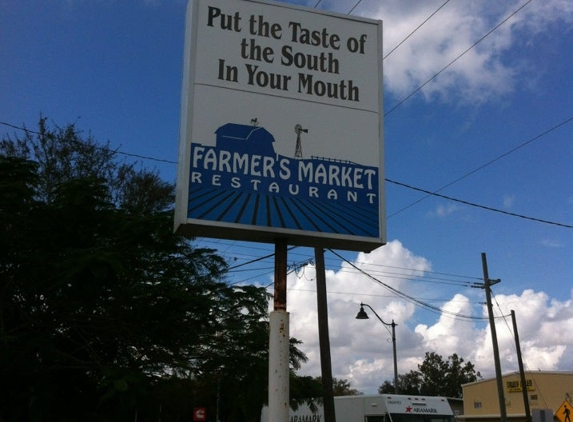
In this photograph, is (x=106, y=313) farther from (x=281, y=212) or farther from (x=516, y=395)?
(x=516, y=395)

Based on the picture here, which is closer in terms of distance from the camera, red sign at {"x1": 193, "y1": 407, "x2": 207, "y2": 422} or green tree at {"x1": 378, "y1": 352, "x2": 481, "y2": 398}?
red sign at {"x1": 193, "y1": 407, "x2": 207, "y2": 422}

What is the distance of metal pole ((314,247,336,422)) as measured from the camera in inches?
688

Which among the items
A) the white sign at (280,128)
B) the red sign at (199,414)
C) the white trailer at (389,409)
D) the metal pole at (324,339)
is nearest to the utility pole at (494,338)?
the white trailer at (389,409)

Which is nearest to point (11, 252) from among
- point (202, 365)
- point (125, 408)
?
point (125, 408)

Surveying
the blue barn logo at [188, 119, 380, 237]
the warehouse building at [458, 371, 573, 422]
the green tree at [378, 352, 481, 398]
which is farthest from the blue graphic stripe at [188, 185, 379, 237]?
the green tree at [378, 352, 481, 398]

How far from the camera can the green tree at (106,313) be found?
11203mm

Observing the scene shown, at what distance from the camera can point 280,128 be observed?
736cm

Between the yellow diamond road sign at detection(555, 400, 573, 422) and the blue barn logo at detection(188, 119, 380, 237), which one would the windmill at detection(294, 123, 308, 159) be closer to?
the blue barn logo at detection(188, 119, 380, 237)

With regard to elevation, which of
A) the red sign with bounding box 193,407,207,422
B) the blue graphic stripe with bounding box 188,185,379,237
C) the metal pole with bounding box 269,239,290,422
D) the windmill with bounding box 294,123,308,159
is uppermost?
the windmill with bounding box 294,123,308,159

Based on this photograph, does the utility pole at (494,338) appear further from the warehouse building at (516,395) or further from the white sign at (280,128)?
the white sign at (280,128)

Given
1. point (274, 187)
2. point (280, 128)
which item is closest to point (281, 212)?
point (274, 187)

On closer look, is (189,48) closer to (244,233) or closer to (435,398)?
(244,233)

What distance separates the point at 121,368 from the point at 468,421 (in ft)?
165

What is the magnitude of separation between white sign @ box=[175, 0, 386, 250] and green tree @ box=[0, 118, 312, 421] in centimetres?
340
